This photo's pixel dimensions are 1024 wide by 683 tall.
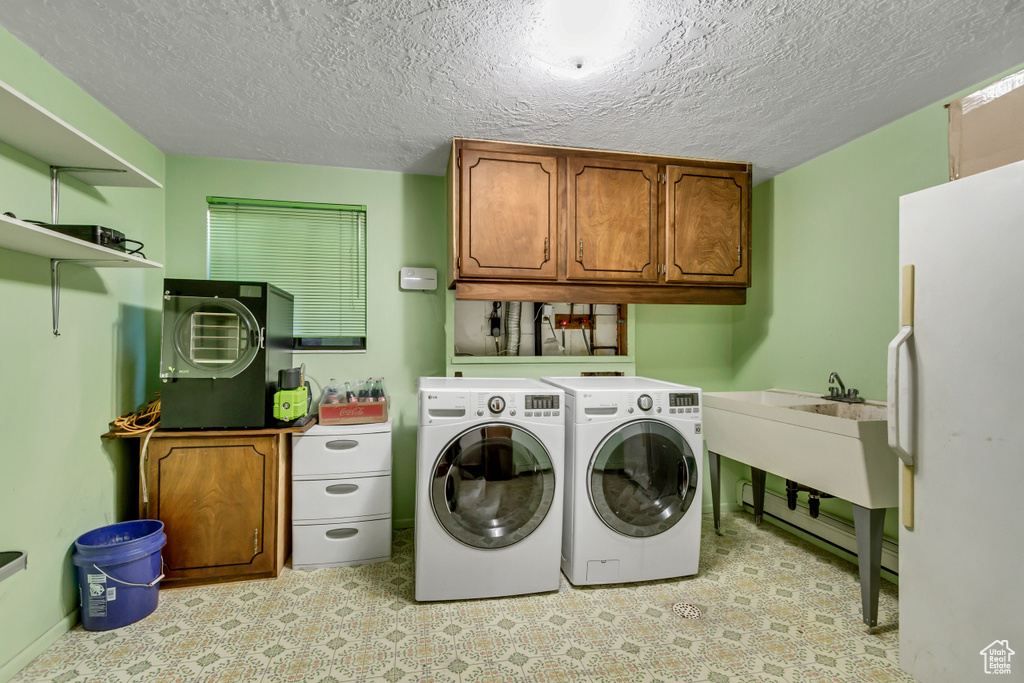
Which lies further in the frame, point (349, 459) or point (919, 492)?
point (349, 459)

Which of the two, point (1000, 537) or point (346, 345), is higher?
point (346, 345)

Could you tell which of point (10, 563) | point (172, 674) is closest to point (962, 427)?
point (172, 674)

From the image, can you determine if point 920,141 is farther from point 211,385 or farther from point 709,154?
point 211,385

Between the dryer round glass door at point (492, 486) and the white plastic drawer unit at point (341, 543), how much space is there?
653 mm

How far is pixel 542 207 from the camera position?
104 inches

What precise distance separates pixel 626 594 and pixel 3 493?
250 cm

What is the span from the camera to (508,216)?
103 inches

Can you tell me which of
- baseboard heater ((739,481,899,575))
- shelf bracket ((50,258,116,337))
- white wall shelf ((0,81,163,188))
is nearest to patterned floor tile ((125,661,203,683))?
shelf bracket ((50,258,116,337))

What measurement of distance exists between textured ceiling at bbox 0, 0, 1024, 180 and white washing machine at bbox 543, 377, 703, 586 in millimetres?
1372

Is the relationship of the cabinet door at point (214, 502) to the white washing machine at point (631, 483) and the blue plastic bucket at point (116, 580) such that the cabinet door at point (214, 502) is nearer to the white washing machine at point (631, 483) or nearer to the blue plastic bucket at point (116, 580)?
the blue plastic bucket at point (116, 580)

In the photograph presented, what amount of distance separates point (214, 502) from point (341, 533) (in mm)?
636

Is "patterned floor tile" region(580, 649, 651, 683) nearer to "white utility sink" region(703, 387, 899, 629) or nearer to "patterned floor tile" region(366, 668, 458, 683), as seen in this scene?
"patterned floor tile" region(366, 668, 458, 683)

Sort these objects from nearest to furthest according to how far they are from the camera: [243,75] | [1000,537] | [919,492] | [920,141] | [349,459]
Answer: [1000,537], [919,492], [243,75], [920,141], [349,459]

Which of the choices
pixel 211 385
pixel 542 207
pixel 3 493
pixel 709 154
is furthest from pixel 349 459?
pixel 709 154
